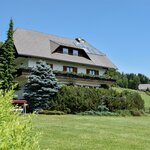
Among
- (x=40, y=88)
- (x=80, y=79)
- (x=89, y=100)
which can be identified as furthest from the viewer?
(x=80, y=79)

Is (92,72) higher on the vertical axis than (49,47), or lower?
lower

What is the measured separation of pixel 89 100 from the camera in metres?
40.4

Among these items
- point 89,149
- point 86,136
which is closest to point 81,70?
point 86,136

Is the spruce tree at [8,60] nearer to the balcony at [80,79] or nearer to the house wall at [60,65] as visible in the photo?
the balcony at [80,79]

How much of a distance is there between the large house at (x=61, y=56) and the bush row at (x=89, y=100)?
8.07 meters

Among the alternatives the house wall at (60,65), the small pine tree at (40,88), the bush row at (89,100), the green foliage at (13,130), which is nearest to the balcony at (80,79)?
the house wall at (60,65)

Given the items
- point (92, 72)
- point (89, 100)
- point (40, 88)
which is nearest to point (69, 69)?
point (92, 72)

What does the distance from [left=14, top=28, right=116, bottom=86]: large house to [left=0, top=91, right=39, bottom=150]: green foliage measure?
40584 millimetres

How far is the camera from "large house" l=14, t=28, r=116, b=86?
48656 millimetres

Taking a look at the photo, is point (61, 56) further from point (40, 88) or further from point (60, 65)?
point (40, 88)

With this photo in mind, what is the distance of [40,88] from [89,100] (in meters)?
5.64

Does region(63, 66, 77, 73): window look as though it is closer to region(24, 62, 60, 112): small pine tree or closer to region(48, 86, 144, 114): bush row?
region(48, 86, 144, 114): bush row

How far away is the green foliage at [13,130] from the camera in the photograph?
3727 mm

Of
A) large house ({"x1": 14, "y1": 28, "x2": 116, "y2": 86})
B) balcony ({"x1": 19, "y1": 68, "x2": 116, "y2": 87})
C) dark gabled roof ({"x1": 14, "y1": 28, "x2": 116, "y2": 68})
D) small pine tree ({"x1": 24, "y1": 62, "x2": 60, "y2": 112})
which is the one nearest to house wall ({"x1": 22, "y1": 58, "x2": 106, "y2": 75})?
large house ({"x1": 14, "y1": 28, "x2": 116, "y2": 86})
